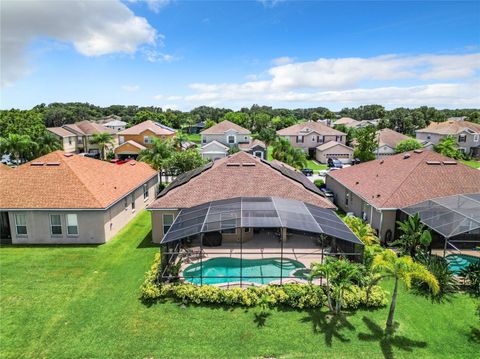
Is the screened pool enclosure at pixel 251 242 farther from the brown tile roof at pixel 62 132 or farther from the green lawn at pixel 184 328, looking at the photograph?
the brown tile roof at pixel 62 132

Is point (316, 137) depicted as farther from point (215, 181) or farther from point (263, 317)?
point (263, 317)

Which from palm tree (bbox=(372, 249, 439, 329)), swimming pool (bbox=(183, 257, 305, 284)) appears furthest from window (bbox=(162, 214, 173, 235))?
palm tree (bbox=(372, 249, 439, 329))

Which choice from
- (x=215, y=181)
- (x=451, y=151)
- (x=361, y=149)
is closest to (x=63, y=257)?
(x=215, y=181)

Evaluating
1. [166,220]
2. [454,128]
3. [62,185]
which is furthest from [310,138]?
[62,185]

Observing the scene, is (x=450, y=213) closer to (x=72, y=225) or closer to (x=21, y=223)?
(x=72, y=225)

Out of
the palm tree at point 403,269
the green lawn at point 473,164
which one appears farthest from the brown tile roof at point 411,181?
the green lawn at point 473,164
